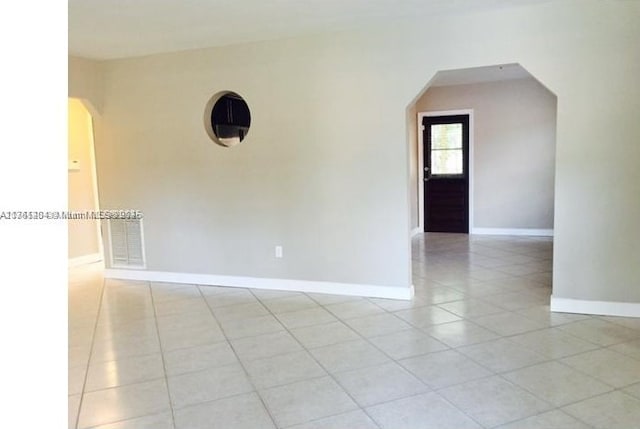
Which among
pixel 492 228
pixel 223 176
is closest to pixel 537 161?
pixel 492 228

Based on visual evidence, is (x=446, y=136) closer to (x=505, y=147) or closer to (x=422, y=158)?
(x=422, y=158)

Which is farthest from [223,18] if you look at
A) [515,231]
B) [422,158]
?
[515,231]

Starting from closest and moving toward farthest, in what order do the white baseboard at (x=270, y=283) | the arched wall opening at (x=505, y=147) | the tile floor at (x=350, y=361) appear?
the tile floor at (x=350, y=361)
the white baseboard at (x=270, y=283)
the arched wall opening at (x=505, y=147)

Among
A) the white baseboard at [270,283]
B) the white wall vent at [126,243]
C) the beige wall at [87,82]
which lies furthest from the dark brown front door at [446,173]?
the beige wall at [87,82]

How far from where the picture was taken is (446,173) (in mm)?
7781

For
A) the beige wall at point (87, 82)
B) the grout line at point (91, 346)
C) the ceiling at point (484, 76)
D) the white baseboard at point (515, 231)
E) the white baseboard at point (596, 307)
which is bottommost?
the grout line at point (91, 346)

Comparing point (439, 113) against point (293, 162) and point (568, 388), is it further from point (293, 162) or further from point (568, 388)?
point (568, 388)

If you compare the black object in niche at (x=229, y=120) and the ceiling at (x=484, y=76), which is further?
the ceiling at (x=484, y=76)

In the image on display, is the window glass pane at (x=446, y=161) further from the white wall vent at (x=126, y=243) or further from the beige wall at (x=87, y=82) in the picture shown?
the beige wall at (x=87, y=82)

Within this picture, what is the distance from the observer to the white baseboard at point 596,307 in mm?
3666

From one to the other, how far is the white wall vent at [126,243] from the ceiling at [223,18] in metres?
1.92

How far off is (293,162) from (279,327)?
65.2 inches

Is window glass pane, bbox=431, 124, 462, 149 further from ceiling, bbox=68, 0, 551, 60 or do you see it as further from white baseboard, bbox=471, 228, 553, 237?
ceiling, bbox=68, 0, 551, 60

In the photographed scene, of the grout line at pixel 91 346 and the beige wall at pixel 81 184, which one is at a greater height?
the beige wall at pixel 81 184
